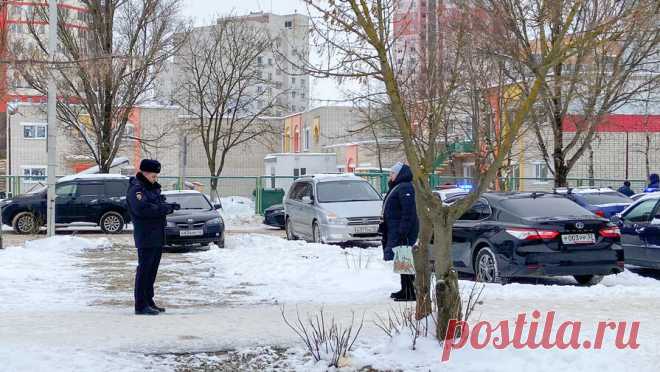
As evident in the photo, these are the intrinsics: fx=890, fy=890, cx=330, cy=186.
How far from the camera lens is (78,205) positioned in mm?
28406

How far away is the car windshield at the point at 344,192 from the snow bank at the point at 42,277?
6029 mm

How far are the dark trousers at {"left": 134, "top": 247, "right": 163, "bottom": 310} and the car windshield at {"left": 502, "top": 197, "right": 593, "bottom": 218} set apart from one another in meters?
5.40

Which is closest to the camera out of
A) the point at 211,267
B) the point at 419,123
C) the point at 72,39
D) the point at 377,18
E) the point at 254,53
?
the point at 377,18

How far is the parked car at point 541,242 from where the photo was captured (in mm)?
12328

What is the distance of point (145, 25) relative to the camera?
1251 inches

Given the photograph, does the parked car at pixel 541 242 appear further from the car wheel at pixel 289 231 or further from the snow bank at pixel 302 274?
the car wheel at pixel 289 231

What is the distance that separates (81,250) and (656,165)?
36146 millimetres

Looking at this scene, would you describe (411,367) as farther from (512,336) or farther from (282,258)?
(282,258)

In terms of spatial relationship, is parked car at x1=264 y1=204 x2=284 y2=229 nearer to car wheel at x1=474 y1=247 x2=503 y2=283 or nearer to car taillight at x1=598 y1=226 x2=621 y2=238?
A: car wheel at x1=474 y1=247 x2=503 y2=283

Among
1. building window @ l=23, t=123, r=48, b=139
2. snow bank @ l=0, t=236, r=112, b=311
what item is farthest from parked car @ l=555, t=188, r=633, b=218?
building window @ l=23, t=123, r=48, b=139

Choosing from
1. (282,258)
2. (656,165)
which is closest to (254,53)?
(656,165)

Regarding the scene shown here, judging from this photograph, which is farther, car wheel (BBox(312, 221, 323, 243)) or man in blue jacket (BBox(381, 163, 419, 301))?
car wheel (BBox(312, 221, 323, 243))

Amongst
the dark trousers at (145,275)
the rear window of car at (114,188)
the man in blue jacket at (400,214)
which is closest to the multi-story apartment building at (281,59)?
the man in blue jacket at (400,214)

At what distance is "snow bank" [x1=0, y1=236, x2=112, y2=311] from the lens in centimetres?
1124
